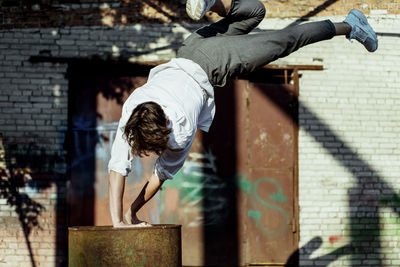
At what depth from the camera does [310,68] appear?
7887 millimetres

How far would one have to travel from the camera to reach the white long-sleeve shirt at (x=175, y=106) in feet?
11.9

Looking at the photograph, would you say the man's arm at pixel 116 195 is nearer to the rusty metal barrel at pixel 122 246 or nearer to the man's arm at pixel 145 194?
the rusty metal barrel at pixel 122 246

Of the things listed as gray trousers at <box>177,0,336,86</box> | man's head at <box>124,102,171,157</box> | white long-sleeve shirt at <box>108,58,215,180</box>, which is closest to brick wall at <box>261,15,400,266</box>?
gray trousers at <box>177,0,336,86</box>

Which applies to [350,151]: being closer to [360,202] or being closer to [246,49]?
[360,202]

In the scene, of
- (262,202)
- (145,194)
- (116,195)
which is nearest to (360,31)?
(145,194)

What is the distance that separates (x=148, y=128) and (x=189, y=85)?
1.81 feet

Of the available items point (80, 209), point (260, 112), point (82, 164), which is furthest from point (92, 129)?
point (260, 112)

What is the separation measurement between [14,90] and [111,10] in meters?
1.61

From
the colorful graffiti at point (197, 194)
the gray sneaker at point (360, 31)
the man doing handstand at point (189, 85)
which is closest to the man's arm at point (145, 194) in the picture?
the man doing handstand at point (189, 85)

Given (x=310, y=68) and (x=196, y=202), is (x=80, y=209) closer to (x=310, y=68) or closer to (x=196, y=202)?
(x=196, y=202)

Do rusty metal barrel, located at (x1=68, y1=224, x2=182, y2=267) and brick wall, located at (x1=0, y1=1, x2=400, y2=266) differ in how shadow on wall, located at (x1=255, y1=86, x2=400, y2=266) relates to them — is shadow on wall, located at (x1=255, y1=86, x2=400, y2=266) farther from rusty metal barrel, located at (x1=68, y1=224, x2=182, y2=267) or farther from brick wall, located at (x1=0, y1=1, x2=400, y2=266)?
rusty metal barrel, located at (x1=68, y1=224, x2=182, y2=267)

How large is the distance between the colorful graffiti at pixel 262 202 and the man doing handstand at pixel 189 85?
3.48m

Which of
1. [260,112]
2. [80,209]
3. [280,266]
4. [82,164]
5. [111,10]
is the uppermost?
[111,10]

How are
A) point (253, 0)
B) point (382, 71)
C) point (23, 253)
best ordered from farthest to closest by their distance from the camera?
point (382, 71) < point (23, 253) < point (253, 0)
